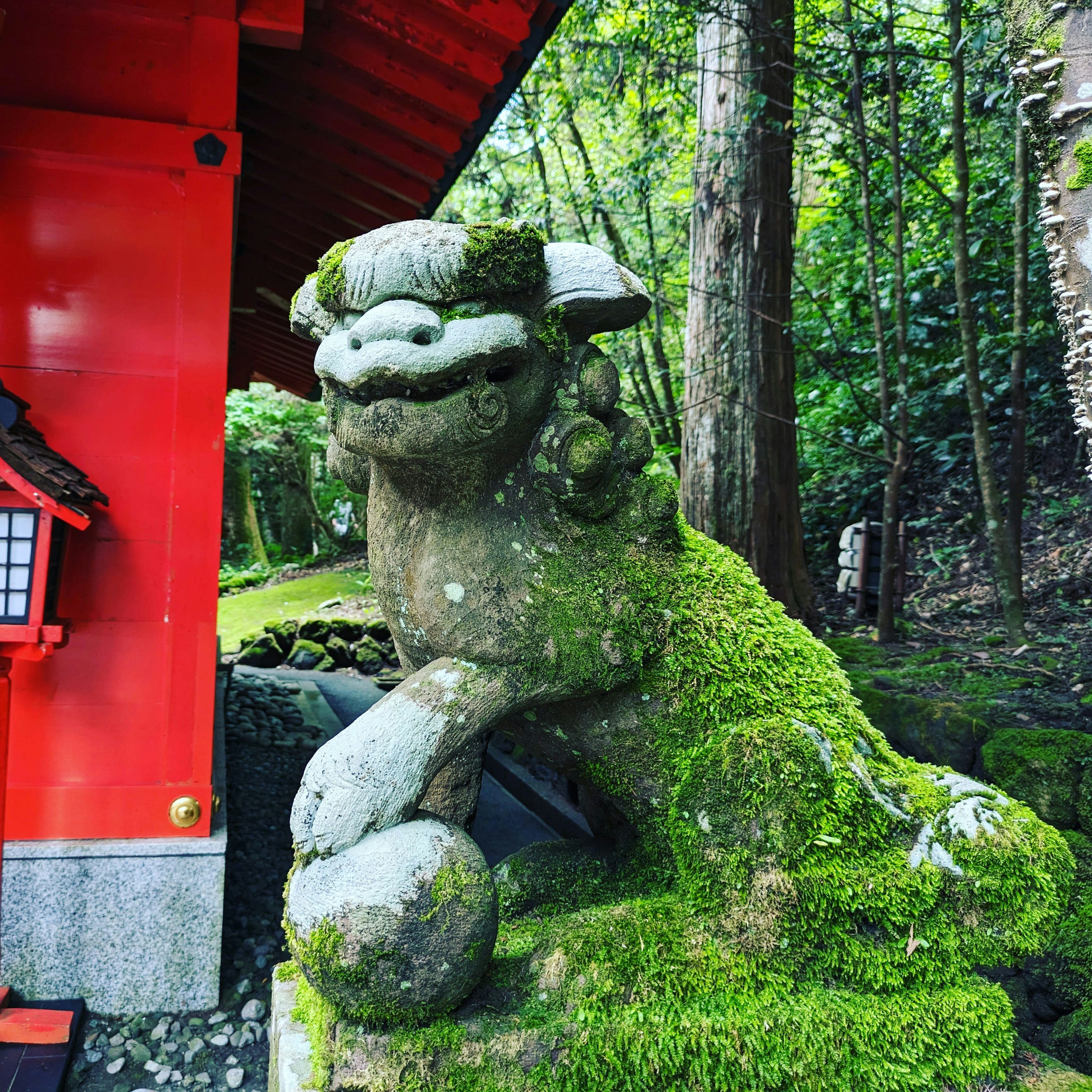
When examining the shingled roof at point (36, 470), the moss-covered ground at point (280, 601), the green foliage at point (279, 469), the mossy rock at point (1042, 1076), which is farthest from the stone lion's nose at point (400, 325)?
the green foliage at point (279, 469)

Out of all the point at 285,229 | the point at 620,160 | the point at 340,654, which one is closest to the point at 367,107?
the point at 285,229

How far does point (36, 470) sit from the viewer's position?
2500 mm

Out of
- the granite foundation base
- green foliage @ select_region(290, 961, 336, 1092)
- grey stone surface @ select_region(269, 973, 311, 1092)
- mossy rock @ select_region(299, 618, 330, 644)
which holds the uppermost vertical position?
mossy rock @ select_region(299, 618, 330, 644)

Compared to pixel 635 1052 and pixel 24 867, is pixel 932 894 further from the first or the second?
pixel 24 867

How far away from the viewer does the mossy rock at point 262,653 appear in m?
8.36

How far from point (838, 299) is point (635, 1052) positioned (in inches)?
287

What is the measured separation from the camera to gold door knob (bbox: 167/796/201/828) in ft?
9.55

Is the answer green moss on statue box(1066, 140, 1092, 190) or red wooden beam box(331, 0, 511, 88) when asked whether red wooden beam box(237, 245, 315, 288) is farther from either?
green moss on statue box(1066, 140, 1092, 190)

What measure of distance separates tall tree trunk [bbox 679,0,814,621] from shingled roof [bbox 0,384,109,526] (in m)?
3.15

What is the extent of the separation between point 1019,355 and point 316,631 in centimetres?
687

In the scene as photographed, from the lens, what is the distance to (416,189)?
419 centimetres

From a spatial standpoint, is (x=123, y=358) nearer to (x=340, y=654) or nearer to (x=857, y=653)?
(x=857, y=653)

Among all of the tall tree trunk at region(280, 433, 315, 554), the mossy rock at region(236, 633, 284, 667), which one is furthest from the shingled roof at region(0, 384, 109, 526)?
the tall tree trunk at region(280, 433, 315, 554)

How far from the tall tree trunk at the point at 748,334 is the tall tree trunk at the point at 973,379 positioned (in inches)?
38.4
